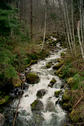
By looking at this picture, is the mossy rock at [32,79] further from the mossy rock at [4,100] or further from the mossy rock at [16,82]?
the mossy rock at [4,100]

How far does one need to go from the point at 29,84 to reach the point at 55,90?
1912mm

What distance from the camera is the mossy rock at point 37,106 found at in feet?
20.0

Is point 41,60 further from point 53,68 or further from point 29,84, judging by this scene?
point 29,84

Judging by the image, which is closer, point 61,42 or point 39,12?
point 61,42

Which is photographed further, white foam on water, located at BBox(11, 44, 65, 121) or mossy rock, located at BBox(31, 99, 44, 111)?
mossy rock, located at BBox(31, 99, 44, 111)

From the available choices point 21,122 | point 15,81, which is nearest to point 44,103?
point 21,122

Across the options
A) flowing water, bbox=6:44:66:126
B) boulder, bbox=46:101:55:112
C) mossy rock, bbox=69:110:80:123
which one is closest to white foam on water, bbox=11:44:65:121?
flowing water, bbox=6:44:66:126

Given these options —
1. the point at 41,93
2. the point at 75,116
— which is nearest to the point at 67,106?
the point at 75,116

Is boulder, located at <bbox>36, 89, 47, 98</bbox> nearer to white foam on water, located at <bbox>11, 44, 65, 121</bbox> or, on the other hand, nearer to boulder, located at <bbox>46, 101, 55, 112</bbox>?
white foam on water, located at <bbox>11, 44, 65, 121</bbox>

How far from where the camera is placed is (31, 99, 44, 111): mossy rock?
20.0 feet

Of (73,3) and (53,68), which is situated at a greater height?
(73,3)

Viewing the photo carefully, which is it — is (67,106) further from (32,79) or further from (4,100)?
(32,79)

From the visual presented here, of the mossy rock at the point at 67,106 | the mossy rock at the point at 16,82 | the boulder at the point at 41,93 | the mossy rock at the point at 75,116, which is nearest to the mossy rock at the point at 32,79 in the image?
the mossy rock at the point at 16,82

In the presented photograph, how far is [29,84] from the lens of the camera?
8172 millimetres
